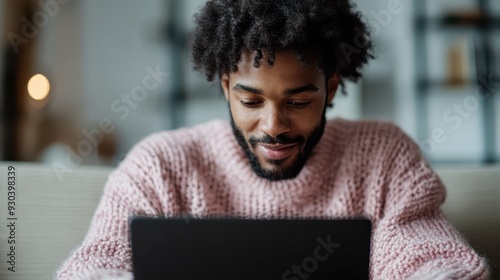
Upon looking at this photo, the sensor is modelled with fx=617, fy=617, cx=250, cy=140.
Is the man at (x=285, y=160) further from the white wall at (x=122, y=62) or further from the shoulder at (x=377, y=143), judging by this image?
the white wall at (x=122, y=62)

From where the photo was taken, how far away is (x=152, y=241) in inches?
31.3

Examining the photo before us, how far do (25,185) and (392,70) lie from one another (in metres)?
1.92

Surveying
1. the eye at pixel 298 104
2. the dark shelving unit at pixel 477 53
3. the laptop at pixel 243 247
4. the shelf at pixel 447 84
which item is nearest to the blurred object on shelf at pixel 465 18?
the dark shelving unit at pixel 477 53

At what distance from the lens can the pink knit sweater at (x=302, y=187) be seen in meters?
1.13

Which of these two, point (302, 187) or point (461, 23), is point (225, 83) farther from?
point (461, 23)

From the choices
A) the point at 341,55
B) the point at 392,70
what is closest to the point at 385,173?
the point at 341,55

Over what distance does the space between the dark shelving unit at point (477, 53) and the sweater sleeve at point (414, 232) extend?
62.5 inches

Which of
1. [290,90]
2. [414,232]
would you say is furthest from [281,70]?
[414,232]

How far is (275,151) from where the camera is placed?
1.14 metres

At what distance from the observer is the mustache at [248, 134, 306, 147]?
3.67 ft

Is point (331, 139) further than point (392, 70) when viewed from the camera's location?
No

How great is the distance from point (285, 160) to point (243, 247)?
1.30 feet

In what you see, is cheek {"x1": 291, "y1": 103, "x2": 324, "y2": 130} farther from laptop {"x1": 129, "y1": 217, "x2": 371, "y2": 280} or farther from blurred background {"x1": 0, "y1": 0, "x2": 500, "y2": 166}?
blurred background {"x1": 0, "y1": 0, "x2": 500, "y2": 166}

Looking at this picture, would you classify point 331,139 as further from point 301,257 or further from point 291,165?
point 301,257
